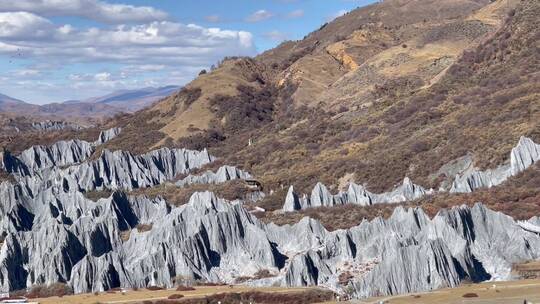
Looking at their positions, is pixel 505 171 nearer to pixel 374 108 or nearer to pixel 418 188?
pixel 418 188

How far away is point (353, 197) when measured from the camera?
323ft

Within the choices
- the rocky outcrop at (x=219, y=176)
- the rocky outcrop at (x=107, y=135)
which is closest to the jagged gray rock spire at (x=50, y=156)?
the rocky outcrop at (x=107, y=135)

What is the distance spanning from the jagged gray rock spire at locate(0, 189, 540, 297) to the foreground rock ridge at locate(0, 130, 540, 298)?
96 millimetres

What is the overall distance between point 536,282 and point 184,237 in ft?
105

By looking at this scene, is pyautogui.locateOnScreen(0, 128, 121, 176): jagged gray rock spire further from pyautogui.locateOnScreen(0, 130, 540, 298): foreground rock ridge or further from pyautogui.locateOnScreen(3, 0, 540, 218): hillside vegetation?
pyautogui.locateOnScreen(0, 130, 540, 298): foreground rock ridge

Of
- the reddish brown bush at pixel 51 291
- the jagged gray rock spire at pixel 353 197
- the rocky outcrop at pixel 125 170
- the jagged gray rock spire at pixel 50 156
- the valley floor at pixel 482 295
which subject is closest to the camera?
the valley floor at pixel 482 295

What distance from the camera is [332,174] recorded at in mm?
113375

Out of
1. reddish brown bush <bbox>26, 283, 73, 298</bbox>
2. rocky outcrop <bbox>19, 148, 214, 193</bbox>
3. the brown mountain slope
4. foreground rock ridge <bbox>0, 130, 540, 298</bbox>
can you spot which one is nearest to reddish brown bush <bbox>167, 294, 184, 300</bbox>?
foreground rock ridge <bbox>0, 130, 540, 298</bbox>

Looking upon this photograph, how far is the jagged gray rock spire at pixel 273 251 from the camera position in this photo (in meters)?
60.7

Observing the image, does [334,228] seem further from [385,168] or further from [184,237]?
[385,168]

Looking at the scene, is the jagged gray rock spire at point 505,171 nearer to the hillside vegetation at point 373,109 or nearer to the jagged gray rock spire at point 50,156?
the hillside vegetation at point 373,109

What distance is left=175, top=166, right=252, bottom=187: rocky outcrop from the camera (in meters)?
128

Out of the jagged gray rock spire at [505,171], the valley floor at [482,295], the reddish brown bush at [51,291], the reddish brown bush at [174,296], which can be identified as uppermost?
the jagged gray rock spire at [505,171]

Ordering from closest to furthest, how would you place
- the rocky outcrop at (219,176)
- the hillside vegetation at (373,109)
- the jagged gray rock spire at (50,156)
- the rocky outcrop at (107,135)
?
the hillside vegetation at (373,109) → the rocky outcrop at (219,176) → the jagged gray rock spire at (50,156) → the rocky outcrop at (107,135)
